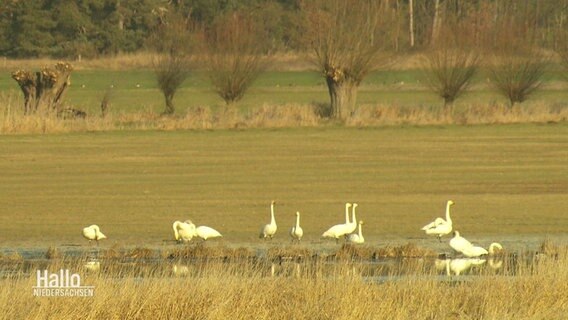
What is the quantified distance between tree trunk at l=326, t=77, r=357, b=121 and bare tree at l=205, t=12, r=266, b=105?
14.3 ft

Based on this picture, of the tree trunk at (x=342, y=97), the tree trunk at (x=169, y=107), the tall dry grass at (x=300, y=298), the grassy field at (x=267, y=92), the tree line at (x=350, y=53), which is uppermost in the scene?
the tree line at (x=350, y=53)

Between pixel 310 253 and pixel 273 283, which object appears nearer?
pixel 273 283

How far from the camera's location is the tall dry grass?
1420 cm

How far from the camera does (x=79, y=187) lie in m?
29.6

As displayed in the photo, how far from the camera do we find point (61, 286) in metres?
15.2

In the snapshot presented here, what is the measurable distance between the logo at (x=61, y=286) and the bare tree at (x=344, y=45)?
109 feet

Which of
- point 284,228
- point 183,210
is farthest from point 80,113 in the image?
point 284,228

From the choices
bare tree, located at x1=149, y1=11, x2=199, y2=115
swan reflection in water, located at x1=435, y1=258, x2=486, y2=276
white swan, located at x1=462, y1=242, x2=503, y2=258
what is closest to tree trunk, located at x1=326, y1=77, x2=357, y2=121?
bare tree, located at x1=149, y1=11, x2=199, y2=115

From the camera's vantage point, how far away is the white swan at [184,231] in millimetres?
20453

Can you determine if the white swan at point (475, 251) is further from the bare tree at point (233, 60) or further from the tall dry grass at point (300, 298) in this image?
the bare tree at point (233, 60)

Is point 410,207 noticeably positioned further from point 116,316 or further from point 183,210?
point 116,316

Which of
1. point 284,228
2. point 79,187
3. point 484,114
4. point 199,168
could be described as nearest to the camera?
point 284,228

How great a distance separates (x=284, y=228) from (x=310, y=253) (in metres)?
3.63

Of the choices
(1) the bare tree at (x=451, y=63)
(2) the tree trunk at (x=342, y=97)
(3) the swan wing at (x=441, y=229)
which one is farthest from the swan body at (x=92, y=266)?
(1) the bare tree at (x=451, y=63)
